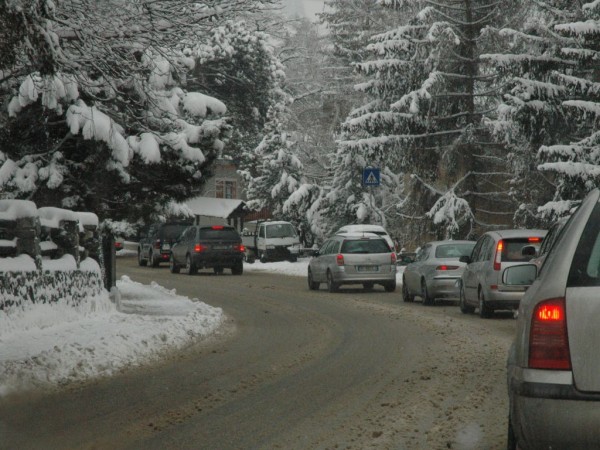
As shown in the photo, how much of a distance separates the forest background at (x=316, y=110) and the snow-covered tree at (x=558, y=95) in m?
0.06

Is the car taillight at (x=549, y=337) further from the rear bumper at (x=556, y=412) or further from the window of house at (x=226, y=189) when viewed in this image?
the window of house at (x=226, y=189)

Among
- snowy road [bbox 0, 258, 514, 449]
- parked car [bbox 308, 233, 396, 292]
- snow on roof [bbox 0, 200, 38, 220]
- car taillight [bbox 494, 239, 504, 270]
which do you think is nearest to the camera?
snowy road [bbox 0, 258, 514, 449]

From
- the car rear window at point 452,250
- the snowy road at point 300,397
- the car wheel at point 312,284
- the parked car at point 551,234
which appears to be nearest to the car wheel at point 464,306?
the car rear window at point 452,250

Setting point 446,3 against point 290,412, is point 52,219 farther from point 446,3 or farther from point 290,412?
point 446,3

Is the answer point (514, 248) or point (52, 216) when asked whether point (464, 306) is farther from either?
point (52, 216)

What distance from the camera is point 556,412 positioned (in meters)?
5.58

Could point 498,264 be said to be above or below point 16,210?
below

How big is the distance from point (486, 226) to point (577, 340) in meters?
38.0

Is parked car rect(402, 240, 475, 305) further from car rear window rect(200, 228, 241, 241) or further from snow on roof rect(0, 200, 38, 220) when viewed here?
car rear window rect(200, 228, 241, 241)

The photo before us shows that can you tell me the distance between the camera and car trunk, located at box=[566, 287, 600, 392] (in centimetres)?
556

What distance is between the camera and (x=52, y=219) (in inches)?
718

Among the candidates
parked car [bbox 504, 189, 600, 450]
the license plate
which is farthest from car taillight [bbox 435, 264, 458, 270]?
parked car [bbox 504, 189, 600, 450]

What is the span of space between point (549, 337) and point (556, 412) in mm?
380

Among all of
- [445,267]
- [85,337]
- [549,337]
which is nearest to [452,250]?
[445,267]
